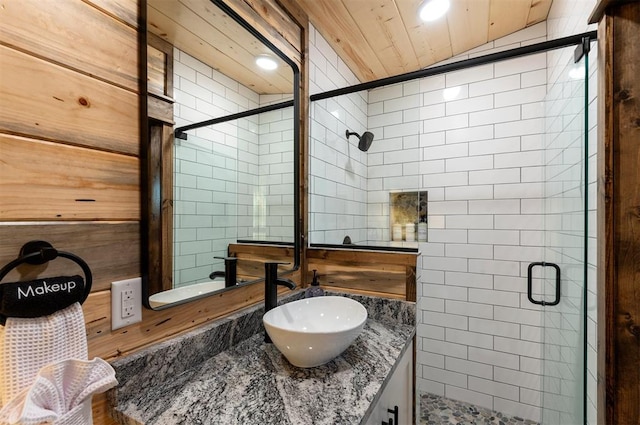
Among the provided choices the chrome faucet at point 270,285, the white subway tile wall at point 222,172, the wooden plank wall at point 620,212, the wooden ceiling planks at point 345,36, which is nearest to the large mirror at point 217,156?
the white subway tile wall at point 222,172

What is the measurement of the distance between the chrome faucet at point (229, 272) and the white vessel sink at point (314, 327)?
21cm

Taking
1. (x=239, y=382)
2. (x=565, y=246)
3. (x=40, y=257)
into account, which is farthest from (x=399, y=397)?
(x=40, y=257)

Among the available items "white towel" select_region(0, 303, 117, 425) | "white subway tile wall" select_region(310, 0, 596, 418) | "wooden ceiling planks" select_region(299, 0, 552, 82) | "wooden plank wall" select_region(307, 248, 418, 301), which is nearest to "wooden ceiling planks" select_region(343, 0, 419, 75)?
"wooden ceiling planks" select_region(299, 0, 552, 82)

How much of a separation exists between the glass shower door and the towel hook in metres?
1.73

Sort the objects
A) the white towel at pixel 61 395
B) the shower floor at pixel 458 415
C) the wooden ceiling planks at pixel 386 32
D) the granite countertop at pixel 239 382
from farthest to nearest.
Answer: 1. the shower floor at pixel 458 415
2. the wooden ceiling planks at pixel 386 32
3. the granite countertop at pixel 239 382
4. the white towel at pixel 61 395

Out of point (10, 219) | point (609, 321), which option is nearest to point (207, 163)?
point (10, 219)

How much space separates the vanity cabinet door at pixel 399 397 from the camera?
0.97m

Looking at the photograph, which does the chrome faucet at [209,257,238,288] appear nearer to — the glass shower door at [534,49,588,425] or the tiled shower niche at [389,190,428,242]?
the tiled shower niche at [389,190,428,242]

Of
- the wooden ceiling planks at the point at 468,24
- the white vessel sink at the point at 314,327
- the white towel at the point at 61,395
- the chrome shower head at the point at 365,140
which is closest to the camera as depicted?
the white towel at the point at 61,395

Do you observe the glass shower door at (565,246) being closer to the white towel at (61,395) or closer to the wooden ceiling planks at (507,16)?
the wooden ceiling planks at (507,16)

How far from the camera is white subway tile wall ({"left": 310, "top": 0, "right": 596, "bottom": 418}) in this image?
1906 mm

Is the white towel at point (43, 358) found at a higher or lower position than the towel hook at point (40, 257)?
lower

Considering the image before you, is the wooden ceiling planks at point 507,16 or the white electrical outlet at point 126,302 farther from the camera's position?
the wooden ceiling planks at point 507,16

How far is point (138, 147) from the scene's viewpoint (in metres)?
→ 0.88
